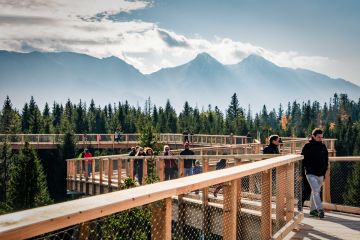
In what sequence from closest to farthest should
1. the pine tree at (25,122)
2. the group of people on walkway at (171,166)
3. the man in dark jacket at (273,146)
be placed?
the man in dark jacket at (273,146) → the group of people on walkway at (171,166) → the pine tree at (25,122)

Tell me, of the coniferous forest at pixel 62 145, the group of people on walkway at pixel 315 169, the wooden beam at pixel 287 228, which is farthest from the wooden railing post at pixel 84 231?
the coniferous forest at pixel 62 145

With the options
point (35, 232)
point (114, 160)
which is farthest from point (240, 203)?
point (114, 160)

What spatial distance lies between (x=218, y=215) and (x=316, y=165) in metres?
2.20

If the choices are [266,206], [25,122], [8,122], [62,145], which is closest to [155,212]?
[266,206]

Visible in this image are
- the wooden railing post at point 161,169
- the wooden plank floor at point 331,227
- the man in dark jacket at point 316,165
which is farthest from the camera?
the wooden railing post at point 161,169

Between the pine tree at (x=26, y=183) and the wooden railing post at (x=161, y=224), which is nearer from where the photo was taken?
the wooden railing post at (x=161, y=224)

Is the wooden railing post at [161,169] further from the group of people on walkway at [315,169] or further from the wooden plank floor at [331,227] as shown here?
the group of people on walkway at [315,169]

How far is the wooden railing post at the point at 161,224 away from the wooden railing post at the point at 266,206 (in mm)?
2794

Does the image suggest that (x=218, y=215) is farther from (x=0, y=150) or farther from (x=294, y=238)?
(x=0, y=150)

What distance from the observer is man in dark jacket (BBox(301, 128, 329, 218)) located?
331 inches

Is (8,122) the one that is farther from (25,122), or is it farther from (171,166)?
(171,166)

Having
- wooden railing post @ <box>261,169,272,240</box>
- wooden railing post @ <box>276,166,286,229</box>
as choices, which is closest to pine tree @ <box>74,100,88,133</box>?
wooden railing post @ <box>276,166,286,229</box>

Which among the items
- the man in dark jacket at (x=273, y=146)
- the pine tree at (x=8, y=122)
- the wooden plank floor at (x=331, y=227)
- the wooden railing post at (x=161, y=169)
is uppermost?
the pine tree at (x=8, y=122)

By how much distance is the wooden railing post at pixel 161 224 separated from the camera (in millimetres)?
2834
